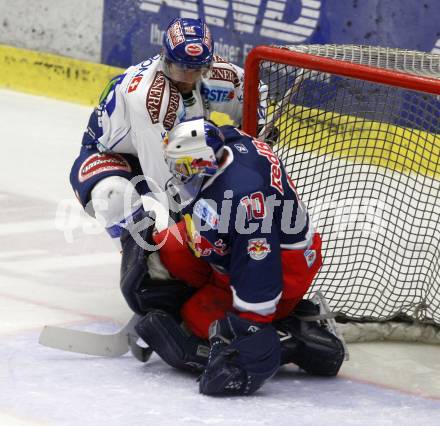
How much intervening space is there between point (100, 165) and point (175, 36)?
0.57m

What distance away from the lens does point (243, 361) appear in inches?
139

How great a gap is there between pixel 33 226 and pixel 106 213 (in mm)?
1313

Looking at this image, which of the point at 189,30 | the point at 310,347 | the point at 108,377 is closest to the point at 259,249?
the point at 310,347

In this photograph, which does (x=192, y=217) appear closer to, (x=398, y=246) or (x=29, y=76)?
(x=398, y=246)

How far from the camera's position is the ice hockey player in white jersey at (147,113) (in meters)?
4.11

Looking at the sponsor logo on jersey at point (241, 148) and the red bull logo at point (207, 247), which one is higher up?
the sponsor logo on jersey at point (241, 148)

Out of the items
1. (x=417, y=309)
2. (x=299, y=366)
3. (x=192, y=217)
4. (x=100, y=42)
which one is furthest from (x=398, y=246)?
(x=100, y=42)

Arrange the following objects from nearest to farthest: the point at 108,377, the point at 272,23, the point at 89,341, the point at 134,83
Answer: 1. the point at 108,377
2. the point at 89,341
3. the point at 134,83
4. the point at 272,23

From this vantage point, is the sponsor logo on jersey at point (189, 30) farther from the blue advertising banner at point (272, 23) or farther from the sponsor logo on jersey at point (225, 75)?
the blue advertising banner at point (272, 23)

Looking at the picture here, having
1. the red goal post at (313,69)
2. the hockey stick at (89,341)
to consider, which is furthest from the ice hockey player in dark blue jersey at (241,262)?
the red goal post at (313,69)

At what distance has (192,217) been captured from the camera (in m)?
3.60

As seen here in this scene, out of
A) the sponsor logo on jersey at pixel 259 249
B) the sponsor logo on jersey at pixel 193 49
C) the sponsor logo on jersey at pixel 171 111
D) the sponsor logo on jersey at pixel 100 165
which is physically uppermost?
the sponsor logo on jersey at pixel 193 49

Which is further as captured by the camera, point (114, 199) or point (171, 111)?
point (114, 199)

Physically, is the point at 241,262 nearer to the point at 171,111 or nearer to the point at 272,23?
the point at 171,111
